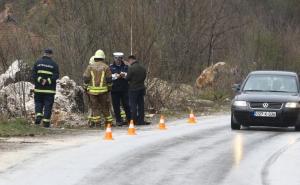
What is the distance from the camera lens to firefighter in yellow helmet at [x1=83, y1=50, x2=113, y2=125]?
18781 millimetres

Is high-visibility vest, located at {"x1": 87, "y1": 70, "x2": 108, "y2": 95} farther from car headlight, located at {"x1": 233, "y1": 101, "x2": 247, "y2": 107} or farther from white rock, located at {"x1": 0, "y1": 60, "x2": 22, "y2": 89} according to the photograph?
car headlight, located at {"x1": 233, "y1": 101, "x2": 247, "y2": 107}

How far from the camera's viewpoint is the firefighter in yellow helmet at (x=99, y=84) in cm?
1878

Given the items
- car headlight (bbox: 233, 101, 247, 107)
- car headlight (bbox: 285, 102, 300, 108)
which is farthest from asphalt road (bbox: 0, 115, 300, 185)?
car headlight (bbox: 233, 101, 247, 107)

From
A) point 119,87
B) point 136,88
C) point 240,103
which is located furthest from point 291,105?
point 119,87

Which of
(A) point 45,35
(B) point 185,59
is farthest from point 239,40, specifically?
(A) point 45,35

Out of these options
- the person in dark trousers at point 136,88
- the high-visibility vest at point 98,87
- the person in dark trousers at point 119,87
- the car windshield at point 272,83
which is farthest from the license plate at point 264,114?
the high-visibility vest at point 98,87

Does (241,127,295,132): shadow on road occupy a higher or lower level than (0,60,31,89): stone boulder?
lower

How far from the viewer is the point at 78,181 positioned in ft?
33.7

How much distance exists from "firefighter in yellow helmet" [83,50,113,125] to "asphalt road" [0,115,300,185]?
5.41 feet

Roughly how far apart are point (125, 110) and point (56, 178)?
389 inches

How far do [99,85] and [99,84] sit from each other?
0.03 m

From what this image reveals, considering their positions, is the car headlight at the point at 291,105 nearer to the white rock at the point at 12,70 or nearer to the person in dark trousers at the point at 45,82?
the person in dark trousers at the point at 45,82

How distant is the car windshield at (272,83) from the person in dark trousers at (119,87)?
3211mm

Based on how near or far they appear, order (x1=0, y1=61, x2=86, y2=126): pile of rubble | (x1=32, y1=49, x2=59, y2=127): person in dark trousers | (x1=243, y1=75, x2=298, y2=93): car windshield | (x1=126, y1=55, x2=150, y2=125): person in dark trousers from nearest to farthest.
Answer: (x1=32, y1=49, x2=59, y2=127): person in dark trousers, (x1=243, y1=75, x2=298, y2=93): car windshield, (x1=126, y1=55, x2=150, y2=125): person in dark trousers, (x1=0, y1=61, x2=86, y2=126): pile of rubble
